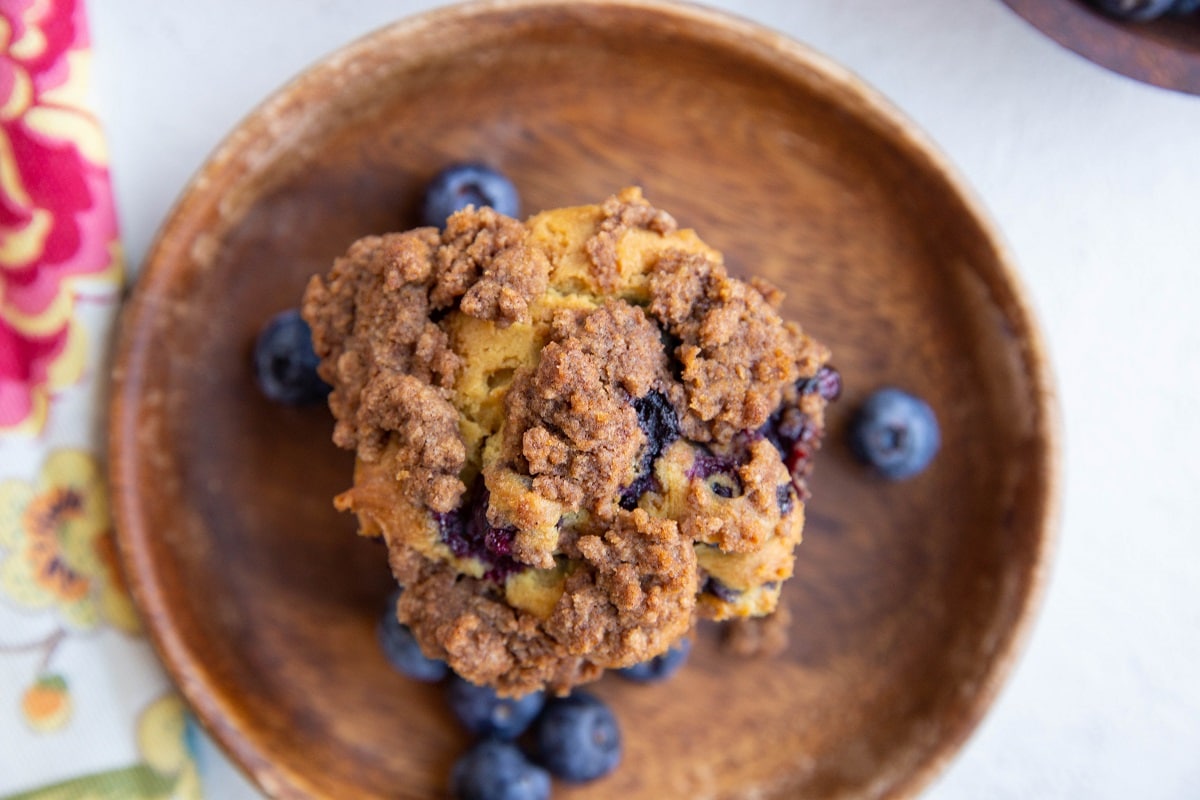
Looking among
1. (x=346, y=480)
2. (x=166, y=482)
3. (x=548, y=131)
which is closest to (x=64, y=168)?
(x=166, y=482)

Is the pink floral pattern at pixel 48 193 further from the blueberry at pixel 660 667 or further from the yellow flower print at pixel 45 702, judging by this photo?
the blueberry at pixel 660 667

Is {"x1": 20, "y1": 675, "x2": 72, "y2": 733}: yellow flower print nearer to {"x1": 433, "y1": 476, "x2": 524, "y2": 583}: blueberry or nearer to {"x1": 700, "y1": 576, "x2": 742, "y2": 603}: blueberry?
{"x1": 433, "y1": 476, "x2": 524, "y2": 583}: blueberry

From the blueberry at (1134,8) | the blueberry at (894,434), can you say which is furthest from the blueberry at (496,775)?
the blueberry at (1134,8)

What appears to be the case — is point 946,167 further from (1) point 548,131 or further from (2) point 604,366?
(2) point 604,366

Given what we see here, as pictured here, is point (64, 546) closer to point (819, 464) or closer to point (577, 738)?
point (577, 738)

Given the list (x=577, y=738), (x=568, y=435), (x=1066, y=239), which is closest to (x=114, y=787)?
(x=577, y=738)

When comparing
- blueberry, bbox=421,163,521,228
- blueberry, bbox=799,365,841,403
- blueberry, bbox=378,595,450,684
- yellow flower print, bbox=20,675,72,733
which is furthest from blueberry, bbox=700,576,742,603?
yellow flower print, bbox=20,675,72,733
